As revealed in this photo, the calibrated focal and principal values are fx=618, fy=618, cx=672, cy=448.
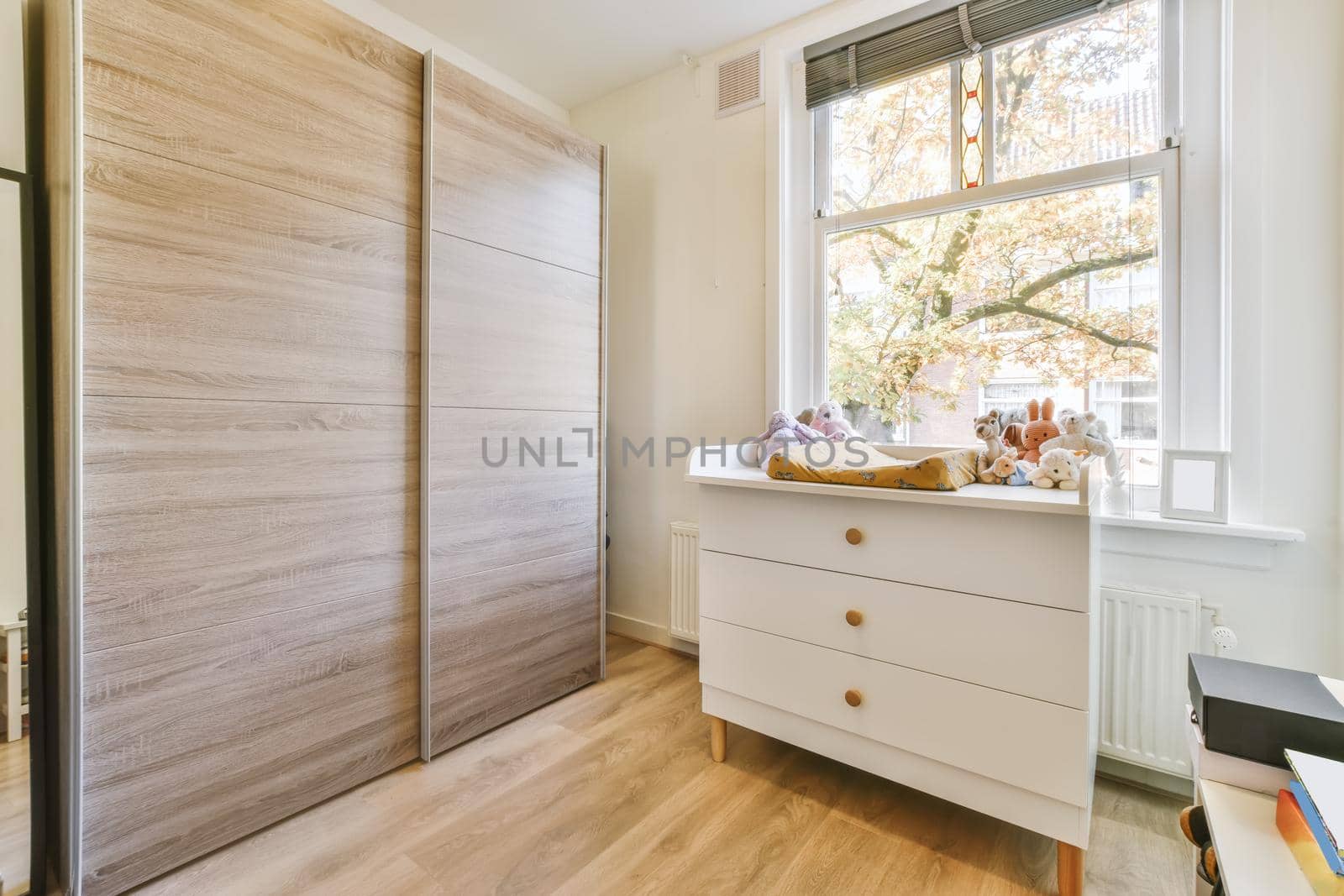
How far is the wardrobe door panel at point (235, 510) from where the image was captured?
1230 millimetres

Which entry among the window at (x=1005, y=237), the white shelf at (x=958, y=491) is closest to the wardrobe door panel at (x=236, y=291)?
the white shelf at (x=958, y=491)

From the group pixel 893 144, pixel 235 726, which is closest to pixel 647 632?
pixel 235 726

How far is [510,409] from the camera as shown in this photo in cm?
197

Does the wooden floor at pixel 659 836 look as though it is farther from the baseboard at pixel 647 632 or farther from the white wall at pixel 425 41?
the white wall at pixel 425 41

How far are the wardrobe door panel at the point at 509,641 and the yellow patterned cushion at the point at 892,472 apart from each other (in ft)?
3.12

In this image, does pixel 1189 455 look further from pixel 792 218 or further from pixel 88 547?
pixel 88 547

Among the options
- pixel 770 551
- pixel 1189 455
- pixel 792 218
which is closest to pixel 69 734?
pixel 770 551

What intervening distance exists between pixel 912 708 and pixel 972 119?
5.82ft

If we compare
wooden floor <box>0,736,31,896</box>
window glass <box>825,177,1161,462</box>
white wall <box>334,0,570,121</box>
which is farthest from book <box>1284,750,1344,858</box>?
white wall <box>334,0,570,121</box>

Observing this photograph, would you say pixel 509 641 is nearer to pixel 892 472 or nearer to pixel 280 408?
pixel 280 408

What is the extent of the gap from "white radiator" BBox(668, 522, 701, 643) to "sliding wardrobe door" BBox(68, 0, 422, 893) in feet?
3.51

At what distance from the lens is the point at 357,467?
63.7 inches

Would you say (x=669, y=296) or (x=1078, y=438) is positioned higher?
(x=669, y=296)

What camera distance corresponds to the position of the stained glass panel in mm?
1940
